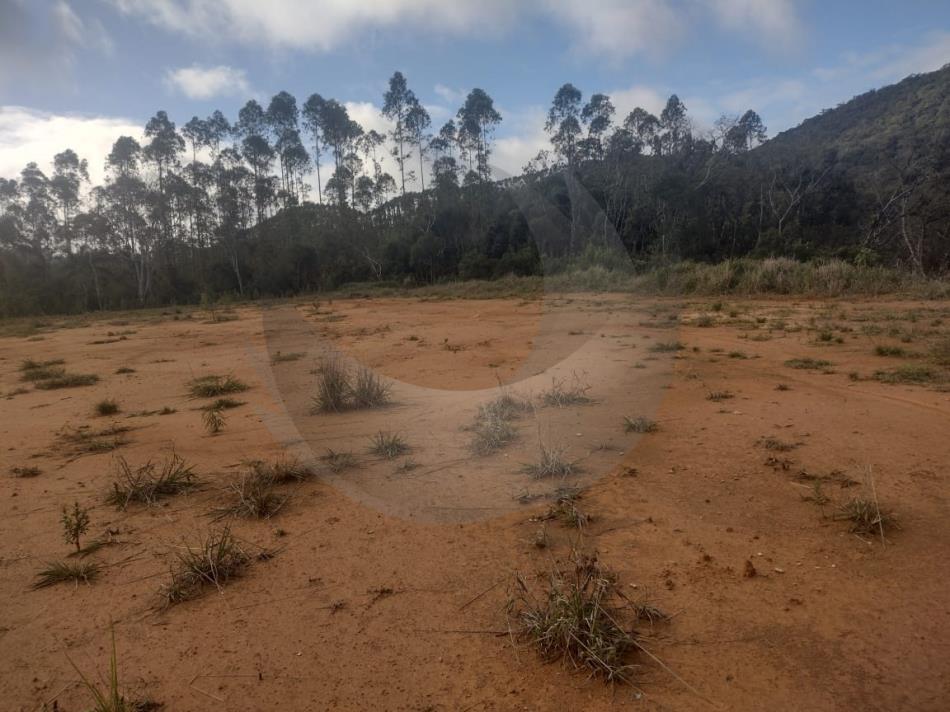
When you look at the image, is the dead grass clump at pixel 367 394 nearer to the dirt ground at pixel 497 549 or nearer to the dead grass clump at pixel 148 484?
the dirt ground at pixel 497 549

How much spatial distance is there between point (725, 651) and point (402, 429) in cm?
313

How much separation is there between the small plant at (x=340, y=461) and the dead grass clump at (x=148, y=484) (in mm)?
836

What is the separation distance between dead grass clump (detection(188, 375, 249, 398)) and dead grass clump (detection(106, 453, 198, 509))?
2.75 metres

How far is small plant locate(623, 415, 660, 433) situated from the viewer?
4309mm

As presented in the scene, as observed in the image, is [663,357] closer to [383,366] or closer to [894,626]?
[383,366]

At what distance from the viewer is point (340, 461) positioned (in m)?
3.92

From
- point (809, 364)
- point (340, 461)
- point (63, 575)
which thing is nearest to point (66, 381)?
point (340, 461)

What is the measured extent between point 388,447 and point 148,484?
4.94 feet

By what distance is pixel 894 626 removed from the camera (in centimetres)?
208

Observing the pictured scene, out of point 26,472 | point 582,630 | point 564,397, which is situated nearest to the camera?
point 582,630

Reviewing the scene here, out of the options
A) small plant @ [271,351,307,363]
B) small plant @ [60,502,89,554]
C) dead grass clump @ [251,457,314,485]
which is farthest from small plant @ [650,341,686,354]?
small plant @ [60,502,89,554]

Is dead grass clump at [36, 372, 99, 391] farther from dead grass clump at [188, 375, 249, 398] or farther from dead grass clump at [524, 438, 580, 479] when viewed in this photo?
dead grass clump at [524, 438, 580, 479]

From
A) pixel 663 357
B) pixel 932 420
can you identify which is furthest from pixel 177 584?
pixel 663 357

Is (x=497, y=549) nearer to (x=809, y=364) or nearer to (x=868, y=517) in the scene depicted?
(x=868, y=517)
